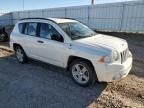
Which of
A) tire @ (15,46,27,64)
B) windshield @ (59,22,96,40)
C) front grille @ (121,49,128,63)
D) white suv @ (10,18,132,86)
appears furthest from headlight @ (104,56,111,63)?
tire @ (15,46,27,64)

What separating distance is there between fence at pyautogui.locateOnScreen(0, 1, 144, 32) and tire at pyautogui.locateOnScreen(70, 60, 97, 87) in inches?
407

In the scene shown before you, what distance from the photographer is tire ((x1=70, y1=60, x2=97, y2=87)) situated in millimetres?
4688

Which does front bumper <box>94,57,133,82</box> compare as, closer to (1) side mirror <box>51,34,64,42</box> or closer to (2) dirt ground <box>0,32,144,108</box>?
(2) dirt ground <box>0,32,144,108</box>

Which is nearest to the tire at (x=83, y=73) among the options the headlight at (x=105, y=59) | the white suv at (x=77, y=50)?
the white suv at (x=77, y=50)

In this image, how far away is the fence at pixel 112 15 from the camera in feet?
45.7

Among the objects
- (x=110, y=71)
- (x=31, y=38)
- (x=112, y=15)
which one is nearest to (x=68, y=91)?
(x=110, y=71)

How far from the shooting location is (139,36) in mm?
13023

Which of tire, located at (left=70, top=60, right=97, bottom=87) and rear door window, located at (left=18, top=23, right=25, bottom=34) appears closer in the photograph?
tire, located at (left=70, top=60, right=97, bottom=87)

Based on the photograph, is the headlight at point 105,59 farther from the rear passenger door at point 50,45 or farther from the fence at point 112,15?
the fence at point 112,15

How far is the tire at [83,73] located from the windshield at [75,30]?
783 mm

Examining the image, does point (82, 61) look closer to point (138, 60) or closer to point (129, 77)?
point (129, 77)

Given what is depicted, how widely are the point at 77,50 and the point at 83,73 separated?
65 cm

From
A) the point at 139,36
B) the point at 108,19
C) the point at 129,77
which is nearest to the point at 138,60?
the point at 129,77

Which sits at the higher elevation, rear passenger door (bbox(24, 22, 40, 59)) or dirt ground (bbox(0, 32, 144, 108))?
rear passenger door (bbox(24, 22, 40, 59))
